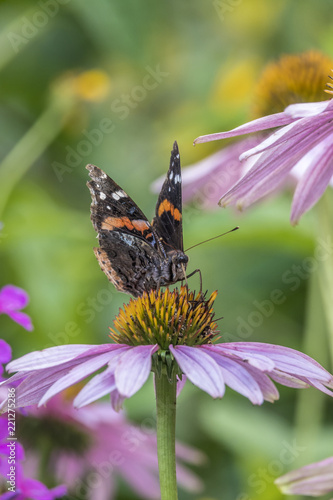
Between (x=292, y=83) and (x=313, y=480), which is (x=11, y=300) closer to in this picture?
(x=313, y=480)

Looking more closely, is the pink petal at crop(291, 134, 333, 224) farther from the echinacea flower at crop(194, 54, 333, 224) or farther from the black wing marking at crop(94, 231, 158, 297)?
the black wing marking at crop(94, 231, 158, 297)

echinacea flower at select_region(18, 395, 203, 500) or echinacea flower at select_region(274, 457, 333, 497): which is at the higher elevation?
echinacea flower at select_region(274, 457, 333, 497)

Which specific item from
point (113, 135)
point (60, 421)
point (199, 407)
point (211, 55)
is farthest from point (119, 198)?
point (211, 55)

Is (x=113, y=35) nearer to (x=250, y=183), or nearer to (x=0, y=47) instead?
(x=0, y=47)

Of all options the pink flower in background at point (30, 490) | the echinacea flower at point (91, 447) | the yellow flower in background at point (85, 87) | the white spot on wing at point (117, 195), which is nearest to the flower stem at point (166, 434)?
the pink flower in background at point (30, 490)

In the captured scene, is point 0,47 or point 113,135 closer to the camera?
point 0,47

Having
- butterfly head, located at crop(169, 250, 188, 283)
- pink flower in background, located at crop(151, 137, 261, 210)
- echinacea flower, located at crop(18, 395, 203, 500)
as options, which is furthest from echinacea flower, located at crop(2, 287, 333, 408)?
pink flower in background, located at crop(151, 137, 261, 210)
